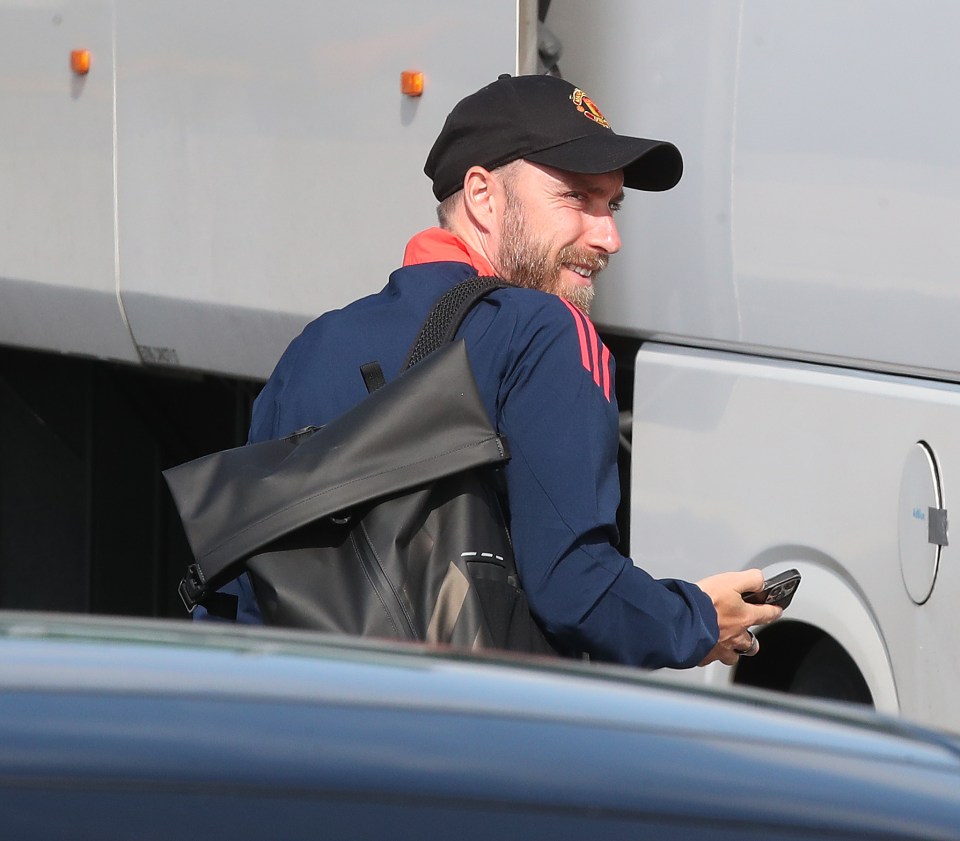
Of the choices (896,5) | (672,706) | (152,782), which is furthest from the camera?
(896,5)

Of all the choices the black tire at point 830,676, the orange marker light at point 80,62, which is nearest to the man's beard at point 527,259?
the black tire at point 830,676

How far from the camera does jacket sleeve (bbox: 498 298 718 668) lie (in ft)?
6.93

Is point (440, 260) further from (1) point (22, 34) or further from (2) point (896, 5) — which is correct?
(1) point (22, 34)

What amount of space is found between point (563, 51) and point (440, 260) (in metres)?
Result: 1.39

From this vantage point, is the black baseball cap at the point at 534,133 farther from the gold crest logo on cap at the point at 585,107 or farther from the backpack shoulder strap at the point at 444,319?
the backpack shoulder strap at the point at 444,319

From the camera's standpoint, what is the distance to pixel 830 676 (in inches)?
136

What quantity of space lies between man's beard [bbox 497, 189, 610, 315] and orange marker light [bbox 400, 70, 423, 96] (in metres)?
1.34

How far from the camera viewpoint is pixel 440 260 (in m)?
2.41

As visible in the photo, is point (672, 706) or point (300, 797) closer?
point (300, 797)

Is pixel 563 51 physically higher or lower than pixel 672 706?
higher

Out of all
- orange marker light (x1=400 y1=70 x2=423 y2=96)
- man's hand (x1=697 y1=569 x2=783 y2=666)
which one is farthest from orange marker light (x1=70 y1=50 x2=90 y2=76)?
man's hand (x1=697 y1=569 x2=783 y2=666)

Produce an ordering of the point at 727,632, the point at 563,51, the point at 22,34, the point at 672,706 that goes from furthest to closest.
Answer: the point at 22,34, the point at 563,51, the point at 727,632, the point at 672,706

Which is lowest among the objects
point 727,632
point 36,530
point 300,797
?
point 36,530

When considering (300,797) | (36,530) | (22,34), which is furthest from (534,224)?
(36,530)
